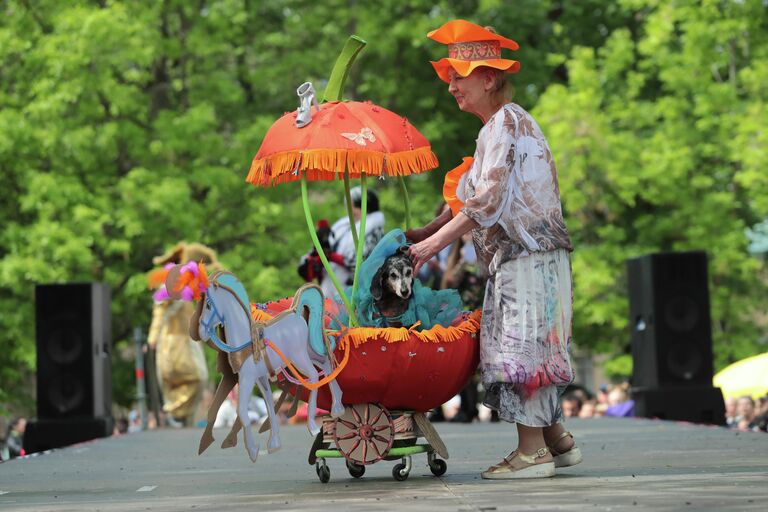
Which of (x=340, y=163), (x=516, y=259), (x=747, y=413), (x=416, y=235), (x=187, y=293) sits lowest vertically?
(x=747, y=413)

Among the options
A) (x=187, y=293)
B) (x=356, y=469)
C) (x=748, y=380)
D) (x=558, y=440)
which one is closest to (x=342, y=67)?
(x=187, y=293)

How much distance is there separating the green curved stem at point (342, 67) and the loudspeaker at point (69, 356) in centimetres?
780

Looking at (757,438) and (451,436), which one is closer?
(757,438)

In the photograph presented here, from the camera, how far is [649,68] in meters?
32.2

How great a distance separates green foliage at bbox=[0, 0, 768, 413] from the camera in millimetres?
27375

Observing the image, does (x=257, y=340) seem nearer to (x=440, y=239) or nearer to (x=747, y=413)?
(x=440, y=239)

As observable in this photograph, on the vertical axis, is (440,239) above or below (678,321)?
above

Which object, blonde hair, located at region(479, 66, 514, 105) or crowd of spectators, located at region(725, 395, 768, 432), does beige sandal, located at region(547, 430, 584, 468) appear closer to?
blonde hair, located at region(479, 66, 514, 105)

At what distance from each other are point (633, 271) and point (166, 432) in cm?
491

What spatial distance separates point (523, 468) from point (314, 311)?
1.21 meters

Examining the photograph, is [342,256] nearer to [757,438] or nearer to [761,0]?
[757,438]

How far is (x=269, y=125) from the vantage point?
28.8 meters

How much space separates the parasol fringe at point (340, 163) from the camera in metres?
7.74

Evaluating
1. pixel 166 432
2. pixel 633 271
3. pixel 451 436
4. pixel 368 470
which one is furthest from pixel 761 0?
pixel 368 470
